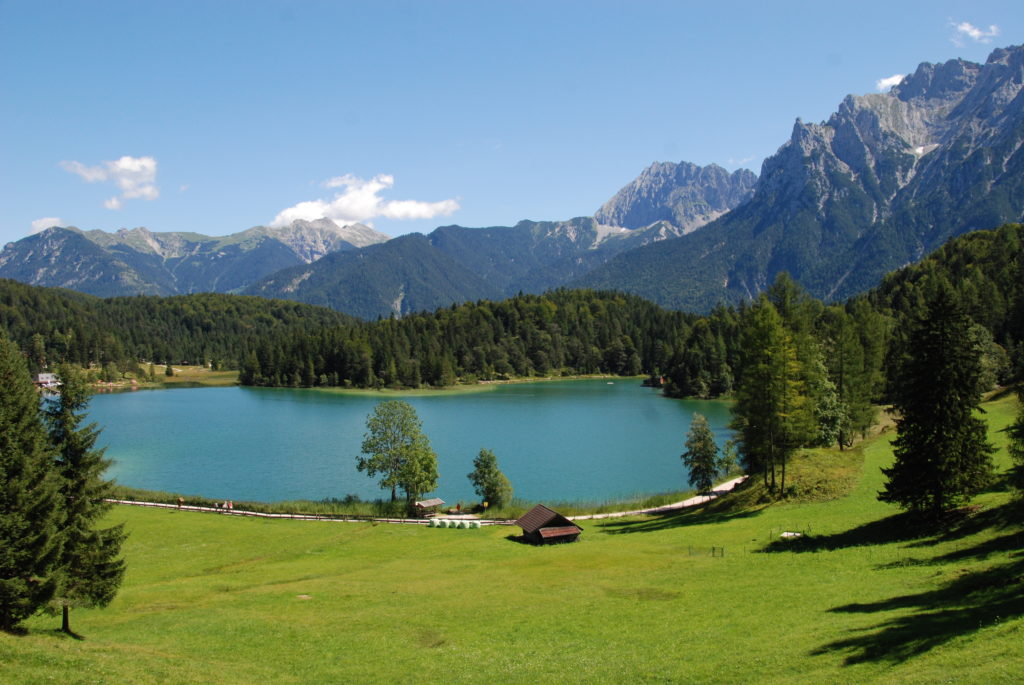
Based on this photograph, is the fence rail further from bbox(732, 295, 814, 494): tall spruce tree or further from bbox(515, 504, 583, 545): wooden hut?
bbox(732, 295, 814, 494): tall spruce tree

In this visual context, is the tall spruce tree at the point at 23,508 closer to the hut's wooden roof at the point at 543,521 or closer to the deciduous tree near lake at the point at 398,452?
the hut's wooden roof at the point at 543,521

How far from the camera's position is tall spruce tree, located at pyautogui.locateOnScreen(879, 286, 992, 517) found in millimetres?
28859

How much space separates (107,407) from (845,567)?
144384 millimetres

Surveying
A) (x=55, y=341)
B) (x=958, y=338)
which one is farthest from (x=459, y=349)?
(x=958, y=338)

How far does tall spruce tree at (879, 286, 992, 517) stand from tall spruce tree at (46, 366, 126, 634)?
102 feet

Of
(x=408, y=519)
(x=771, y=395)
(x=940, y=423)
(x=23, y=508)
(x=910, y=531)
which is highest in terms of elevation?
(x=771, y=395)

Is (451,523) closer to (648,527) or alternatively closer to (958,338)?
(648,527)

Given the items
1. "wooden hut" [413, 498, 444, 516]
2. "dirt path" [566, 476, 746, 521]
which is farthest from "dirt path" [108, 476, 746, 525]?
"wooden hut" [413, 498, 444, 516]

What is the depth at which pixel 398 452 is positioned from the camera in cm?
5638

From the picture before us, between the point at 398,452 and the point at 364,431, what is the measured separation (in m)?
43.3

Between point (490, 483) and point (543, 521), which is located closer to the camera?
point (543, 521)

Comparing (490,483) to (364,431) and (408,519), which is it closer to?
(408,519)

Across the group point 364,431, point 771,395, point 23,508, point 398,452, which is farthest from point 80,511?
point 364,431

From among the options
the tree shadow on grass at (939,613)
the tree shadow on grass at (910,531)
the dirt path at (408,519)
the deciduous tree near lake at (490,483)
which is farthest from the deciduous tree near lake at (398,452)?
the tree shadow on grass at (939,613)
